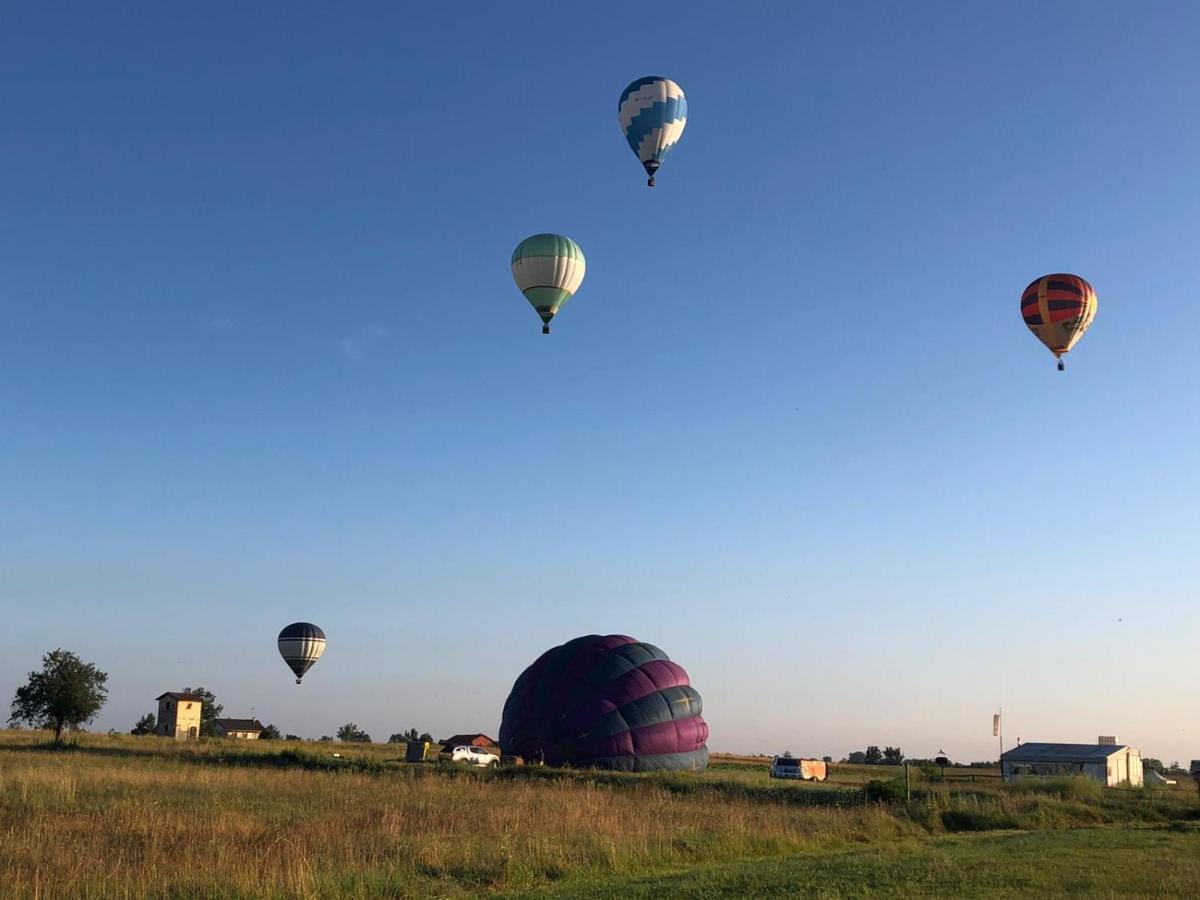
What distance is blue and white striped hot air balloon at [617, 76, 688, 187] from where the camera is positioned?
137 feet

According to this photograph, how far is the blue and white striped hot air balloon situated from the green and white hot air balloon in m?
4.32

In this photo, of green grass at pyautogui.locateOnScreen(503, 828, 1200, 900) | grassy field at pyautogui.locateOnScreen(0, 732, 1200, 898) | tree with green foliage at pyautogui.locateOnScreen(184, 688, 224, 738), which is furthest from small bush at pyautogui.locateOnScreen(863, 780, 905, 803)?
tree with green foliage at pyautogui.locateOnScreen(184, 688, 224, 738)

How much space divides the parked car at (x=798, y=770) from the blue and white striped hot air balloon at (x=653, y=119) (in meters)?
26.7

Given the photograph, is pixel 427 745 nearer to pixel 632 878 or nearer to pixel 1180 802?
pixel 1180 802

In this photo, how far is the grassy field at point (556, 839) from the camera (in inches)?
586

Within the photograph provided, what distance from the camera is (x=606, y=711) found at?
1708 inches

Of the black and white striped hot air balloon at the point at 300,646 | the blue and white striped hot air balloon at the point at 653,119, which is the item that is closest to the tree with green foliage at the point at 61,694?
the black and white striped hot air balloon at the point at 300,646

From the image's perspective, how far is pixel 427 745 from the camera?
56625 mm

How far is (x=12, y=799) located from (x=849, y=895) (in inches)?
707

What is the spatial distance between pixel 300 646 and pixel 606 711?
855 inches

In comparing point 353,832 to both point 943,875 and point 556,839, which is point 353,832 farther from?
point 943,875

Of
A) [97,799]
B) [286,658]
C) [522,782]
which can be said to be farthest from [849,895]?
[286,658]

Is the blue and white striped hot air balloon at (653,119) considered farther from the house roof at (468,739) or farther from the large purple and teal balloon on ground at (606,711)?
the house roof at (468,739)

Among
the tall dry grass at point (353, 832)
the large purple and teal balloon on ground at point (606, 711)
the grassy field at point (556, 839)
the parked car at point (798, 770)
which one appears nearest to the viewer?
the tall dry grass at point (353, 832)
